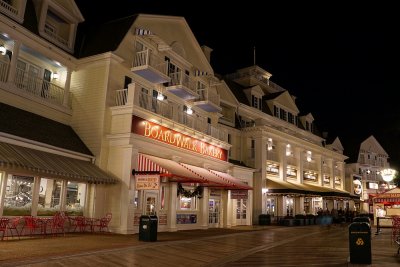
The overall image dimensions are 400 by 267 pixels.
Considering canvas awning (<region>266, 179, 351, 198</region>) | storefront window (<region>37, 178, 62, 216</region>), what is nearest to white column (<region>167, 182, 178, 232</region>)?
storefront window (<region>37, 178, 62, 216</region>)

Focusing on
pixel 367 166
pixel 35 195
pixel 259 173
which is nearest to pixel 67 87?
pixel 35 195

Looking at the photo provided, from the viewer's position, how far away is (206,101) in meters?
27.1

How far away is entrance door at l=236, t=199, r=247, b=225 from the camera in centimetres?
3109

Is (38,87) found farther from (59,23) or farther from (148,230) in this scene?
(148,230)

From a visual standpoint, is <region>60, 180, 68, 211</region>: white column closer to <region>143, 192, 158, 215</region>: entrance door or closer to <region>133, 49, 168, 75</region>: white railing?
<region>143, 192, 158, 215</region>: entrance door

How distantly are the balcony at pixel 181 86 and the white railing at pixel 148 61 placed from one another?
51.8 inches

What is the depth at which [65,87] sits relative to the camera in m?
21.1

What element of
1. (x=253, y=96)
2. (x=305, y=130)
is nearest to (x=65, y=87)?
(x=253, y=96)

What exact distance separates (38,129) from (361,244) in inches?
553

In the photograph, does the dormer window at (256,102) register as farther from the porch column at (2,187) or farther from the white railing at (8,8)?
the porch column at (2,187)

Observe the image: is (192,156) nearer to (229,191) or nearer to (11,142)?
(229,191)

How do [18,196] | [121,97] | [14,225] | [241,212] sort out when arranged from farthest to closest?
[241,212]
[121,97]
[18,196]
[14,225]

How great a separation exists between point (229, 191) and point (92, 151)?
11.8 meters

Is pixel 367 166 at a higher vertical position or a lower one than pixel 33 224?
higher
